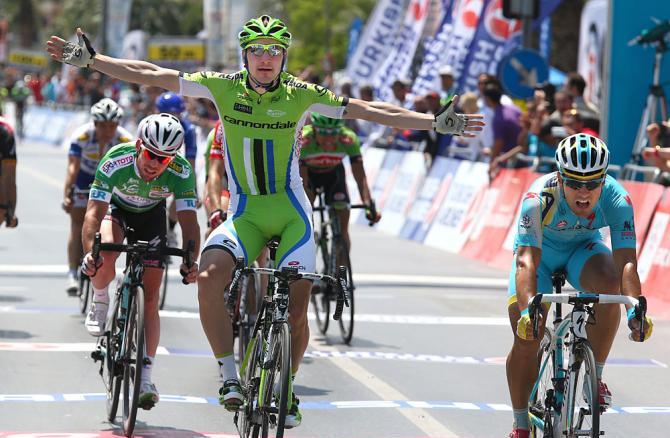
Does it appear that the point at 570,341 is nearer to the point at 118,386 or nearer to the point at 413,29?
the point at 118,386

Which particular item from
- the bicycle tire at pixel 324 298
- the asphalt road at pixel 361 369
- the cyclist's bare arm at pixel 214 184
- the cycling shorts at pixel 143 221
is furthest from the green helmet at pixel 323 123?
the cycling shorts at pixel 143 221

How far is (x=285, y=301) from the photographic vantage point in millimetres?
Answer: 7238

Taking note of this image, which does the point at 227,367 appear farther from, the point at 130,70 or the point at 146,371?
the point at 130,70

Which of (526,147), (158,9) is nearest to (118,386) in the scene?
(526,147)

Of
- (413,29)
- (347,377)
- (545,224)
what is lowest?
(347,377)

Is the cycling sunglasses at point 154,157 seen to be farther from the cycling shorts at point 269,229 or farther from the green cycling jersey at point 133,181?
the cycling shorts at point 269,229

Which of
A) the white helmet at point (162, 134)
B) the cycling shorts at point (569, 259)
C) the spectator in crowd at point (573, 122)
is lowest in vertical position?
the cycling shorts at point (569, 259)

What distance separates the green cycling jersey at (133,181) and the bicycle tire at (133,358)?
2.42ft

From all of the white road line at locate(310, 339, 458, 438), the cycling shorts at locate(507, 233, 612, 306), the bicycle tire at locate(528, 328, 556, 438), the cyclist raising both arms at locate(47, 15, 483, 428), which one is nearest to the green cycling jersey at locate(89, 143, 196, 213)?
the cyclist raising both arms at locate(47, 15, 483, 428)

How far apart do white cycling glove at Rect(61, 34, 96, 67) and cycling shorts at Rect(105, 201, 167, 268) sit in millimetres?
1319

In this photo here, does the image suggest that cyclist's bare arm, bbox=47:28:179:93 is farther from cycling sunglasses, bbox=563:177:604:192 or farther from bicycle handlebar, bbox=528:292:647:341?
bicycle handlebar, bbox=528:292:647:341

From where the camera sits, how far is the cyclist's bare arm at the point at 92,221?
8578 mm

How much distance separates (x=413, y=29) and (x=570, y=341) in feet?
62.7

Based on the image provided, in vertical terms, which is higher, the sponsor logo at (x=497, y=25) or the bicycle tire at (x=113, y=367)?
the sponsor logo at (x=497, y=25)
